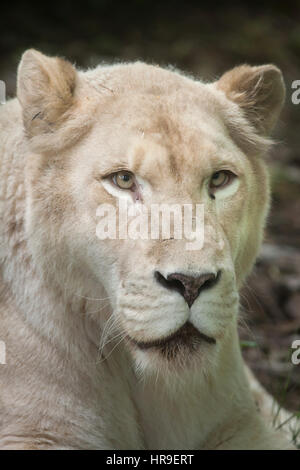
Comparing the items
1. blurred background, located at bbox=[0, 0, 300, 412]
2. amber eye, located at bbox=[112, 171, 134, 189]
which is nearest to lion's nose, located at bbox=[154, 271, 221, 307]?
amber eye, located at bbox=[112, 171, 134, 189]

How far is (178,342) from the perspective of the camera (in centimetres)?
356

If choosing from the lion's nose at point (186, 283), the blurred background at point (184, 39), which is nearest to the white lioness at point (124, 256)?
the lion's nose at point (186, 283)

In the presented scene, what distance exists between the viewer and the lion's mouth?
11.6 feet

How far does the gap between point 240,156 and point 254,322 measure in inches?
124

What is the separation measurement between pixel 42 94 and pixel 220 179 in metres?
1.01

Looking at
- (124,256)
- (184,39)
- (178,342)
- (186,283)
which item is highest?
(184,39)

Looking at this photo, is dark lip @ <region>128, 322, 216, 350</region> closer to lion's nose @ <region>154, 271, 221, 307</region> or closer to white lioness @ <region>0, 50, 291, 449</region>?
white lioness @ <region>0, 50, 291, 449</region>

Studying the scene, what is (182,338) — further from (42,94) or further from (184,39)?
(184,39)

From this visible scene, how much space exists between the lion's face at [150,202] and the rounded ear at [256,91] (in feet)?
0.91

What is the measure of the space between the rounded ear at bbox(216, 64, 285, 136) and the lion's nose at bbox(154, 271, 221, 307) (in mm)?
1489

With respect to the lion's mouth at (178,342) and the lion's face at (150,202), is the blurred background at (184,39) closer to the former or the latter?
the lion's face at (150,202)

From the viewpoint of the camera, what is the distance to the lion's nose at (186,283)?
132 inches

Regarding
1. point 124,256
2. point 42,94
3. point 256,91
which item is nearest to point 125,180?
point 124,256
